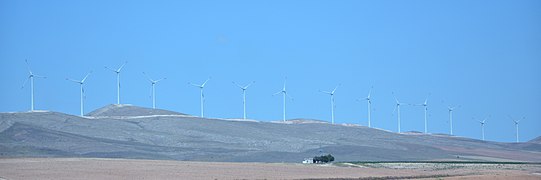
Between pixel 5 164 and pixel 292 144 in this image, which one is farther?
pixel 292 144

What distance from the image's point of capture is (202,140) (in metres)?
142

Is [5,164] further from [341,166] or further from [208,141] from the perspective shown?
[208,141]

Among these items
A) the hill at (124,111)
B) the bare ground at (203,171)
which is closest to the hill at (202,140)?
the hill at (124,111)

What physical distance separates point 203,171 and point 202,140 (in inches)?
2096

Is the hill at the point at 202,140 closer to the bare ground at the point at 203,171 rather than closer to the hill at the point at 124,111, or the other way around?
the hill at the point at 124,111

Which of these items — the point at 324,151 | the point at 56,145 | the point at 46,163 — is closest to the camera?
the point at 46,163

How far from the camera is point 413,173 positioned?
91.2 m

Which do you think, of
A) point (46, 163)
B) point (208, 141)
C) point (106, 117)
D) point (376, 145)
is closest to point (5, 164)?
point (46, 163)

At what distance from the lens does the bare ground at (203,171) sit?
265 ft

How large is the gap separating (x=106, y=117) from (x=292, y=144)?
1133 inches

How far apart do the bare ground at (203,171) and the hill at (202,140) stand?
17.4m

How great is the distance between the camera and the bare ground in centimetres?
8081

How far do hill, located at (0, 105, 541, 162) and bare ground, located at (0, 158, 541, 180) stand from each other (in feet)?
57.2

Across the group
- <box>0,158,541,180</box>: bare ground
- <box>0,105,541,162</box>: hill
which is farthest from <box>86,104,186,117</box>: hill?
<box>0,158,541,180</box>: bare ground
